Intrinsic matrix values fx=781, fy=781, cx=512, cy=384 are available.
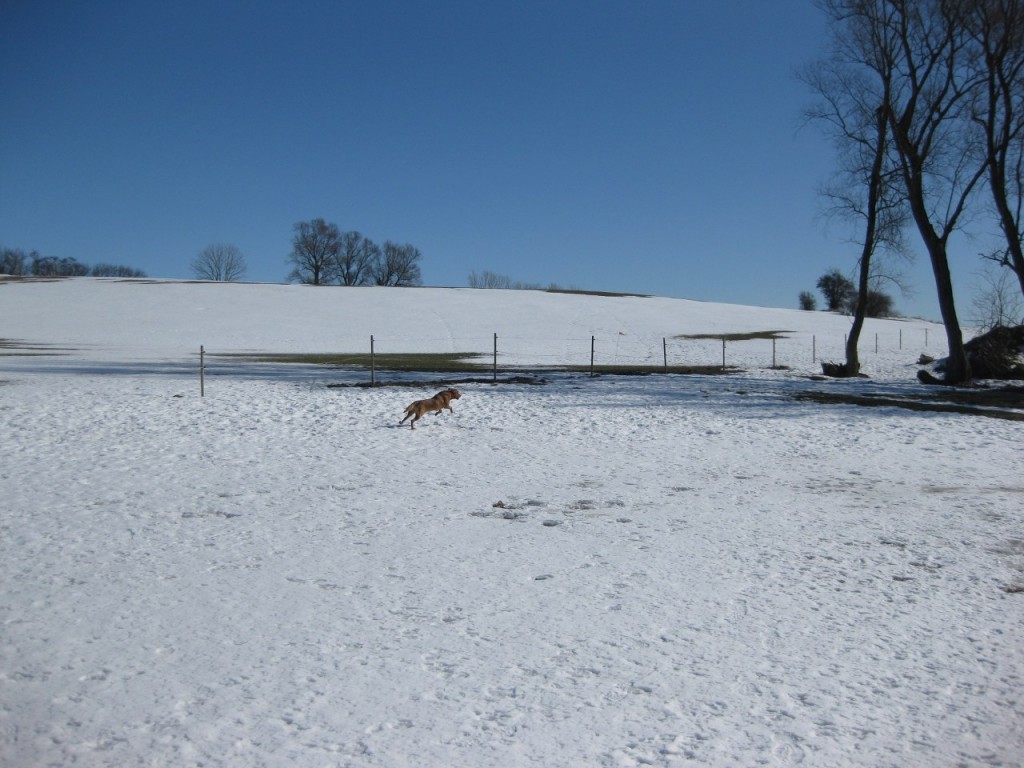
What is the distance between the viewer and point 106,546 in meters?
8.01

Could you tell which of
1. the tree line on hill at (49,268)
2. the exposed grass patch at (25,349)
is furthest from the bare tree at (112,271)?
the exposed grass patch at (25,349)

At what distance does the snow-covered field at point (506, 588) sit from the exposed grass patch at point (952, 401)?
2142 mm

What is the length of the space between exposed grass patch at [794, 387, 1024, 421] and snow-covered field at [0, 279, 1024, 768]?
2142 mm

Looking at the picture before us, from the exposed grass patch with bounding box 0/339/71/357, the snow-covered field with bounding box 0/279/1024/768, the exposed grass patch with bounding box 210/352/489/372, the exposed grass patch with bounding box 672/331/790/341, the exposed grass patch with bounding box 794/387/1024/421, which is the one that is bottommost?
the snow-covered field with bounding box 0/279/1024/768

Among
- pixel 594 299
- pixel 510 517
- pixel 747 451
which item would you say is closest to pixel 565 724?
pixel 510 517

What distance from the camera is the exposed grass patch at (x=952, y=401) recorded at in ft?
61.8

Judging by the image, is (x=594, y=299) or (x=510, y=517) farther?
(x=594, y=299)

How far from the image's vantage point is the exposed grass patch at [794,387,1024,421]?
18.8 m

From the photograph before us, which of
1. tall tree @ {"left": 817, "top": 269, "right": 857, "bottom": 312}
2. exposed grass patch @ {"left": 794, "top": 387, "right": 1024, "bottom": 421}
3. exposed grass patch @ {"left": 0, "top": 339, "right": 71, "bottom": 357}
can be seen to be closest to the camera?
exposed grass patch @ {"left": 794, "top": 387, "right": 1024, "bottom": 421}

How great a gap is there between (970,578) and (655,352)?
120ft

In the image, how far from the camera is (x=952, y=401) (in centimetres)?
2111

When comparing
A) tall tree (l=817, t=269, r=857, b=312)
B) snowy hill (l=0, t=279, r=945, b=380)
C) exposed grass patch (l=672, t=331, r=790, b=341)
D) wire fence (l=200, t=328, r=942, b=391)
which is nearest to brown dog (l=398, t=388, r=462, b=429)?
wire fence (l=200, t=328, r=942, b=391)

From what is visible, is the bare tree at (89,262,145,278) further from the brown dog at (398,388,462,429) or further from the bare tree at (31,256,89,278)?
the brown dog at (398,388,462,429)

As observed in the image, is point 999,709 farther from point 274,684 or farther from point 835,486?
point 835,486
